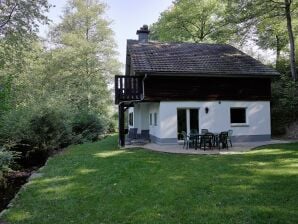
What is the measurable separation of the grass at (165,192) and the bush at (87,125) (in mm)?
11193

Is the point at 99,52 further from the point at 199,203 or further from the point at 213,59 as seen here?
the point at 199,203

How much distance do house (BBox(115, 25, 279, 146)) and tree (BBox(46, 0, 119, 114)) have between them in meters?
13.2

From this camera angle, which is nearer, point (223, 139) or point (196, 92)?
point (223, 139)

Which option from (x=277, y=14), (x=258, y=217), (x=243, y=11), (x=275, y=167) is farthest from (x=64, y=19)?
(x=258, y=217)

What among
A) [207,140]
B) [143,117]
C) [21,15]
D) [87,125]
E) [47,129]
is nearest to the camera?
[207,140]

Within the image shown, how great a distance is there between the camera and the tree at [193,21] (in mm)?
33188

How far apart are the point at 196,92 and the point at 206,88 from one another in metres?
0.66

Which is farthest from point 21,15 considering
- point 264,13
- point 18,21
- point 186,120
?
point 264,13

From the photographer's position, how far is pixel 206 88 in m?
17.6

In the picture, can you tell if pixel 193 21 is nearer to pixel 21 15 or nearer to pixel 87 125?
pixel 87 125

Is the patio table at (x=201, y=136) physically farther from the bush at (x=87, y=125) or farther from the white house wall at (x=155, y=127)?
the bush at (x=87, y=125)

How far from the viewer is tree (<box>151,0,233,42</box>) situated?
33.2m

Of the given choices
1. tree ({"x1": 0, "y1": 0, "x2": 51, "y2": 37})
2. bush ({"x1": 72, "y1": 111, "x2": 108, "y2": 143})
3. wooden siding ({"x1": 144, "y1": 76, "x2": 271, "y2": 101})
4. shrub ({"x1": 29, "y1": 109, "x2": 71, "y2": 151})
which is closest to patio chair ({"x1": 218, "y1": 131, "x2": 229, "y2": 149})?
wooden siding ({"x1": 144, "y1": 76, "x2": 271, "y2": 101})

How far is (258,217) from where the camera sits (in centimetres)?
563
